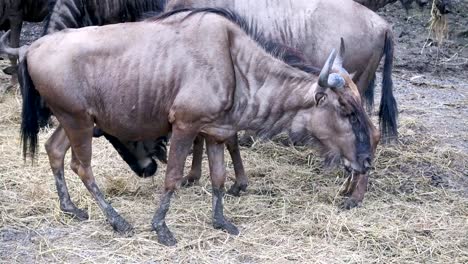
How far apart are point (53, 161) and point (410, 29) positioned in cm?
722

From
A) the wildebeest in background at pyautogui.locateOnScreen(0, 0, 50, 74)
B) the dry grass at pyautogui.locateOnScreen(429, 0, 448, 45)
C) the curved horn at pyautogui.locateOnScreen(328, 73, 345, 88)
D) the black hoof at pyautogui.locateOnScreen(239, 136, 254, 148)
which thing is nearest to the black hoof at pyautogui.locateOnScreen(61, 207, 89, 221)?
the curved horn at pyautogui.locateOnScreen(328, 73, 345, 88)

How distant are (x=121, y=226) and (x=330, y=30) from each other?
87.5 inches

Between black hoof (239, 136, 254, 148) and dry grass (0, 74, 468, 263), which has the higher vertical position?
dry grass (0, 74, 468, 263)

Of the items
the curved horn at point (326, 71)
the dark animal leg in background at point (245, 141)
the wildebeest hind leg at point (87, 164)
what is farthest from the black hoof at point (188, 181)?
the curved horn at point (326, 71)

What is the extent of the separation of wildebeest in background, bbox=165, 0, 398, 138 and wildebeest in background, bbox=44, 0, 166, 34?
0.80 metres

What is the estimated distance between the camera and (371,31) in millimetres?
5926

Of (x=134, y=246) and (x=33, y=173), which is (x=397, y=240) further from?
(x=33, y=173)

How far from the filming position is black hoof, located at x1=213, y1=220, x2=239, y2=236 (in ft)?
16.3

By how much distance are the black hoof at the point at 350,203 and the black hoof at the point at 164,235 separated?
1383 mm

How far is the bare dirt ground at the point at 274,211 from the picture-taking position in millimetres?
4715

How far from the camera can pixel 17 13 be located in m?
8.67

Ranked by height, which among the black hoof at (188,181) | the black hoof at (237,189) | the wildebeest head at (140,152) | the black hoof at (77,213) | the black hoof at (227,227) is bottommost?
the black hoof at (188,181)

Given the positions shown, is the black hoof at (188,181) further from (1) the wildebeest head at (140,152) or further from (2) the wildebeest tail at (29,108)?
(2) the wildebeest tail at (29,108)

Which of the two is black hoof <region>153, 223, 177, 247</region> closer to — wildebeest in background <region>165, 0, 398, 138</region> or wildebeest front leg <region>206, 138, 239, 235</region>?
wildebeest front leg <region>206, 138, 239, 235</region>
